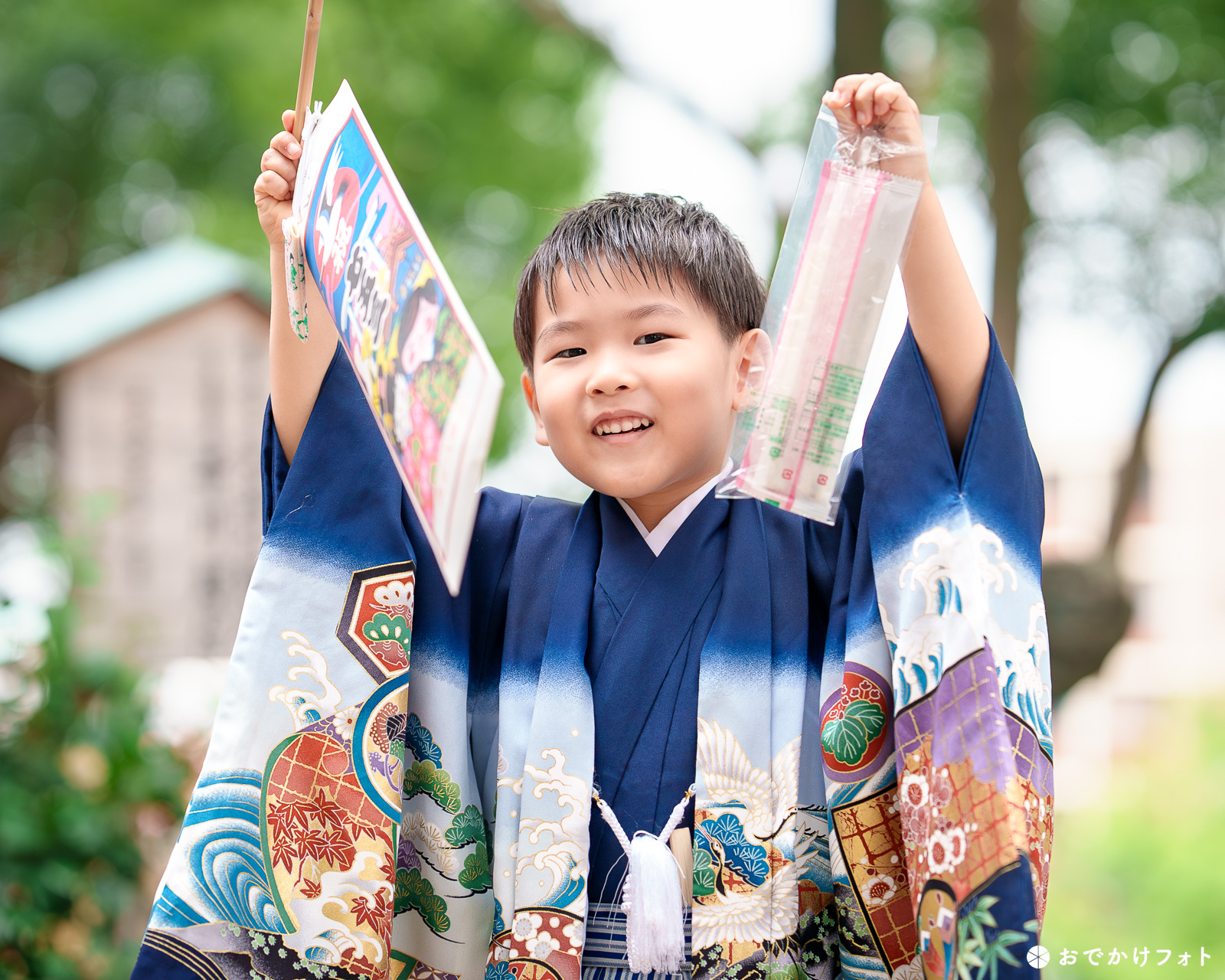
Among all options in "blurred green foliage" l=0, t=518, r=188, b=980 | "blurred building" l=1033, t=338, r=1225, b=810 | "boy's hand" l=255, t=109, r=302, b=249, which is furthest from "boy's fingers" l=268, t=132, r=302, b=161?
"blurred building" l=1033, t=338, r=1225, b=810

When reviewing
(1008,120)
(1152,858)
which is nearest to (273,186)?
(1008,120)

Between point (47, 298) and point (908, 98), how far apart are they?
12.0ft

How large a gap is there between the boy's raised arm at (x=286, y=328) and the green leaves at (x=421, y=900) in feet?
2.14

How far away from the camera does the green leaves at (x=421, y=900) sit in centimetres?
147

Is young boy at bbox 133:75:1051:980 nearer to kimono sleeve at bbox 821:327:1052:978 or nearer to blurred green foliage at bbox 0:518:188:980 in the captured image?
kimono sleeve at bbox 821:327:1052:978

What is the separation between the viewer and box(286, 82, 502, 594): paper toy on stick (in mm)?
1109

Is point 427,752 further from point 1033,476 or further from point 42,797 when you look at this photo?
point 42,797

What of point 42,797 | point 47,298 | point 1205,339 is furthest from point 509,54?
point 42,797

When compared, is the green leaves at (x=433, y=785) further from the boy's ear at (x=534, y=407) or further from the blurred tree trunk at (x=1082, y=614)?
the blurred tree trunk at (x=1082, y=614)

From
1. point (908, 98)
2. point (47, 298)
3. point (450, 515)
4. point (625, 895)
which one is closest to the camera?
point (450, 515)

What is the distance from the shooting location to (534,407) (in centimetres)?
159

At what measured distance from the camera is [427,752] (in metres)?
1.50

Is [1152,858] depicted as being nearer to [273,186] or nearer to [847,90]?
[847,90]

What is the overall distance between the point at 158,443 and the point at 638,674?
2.73m
